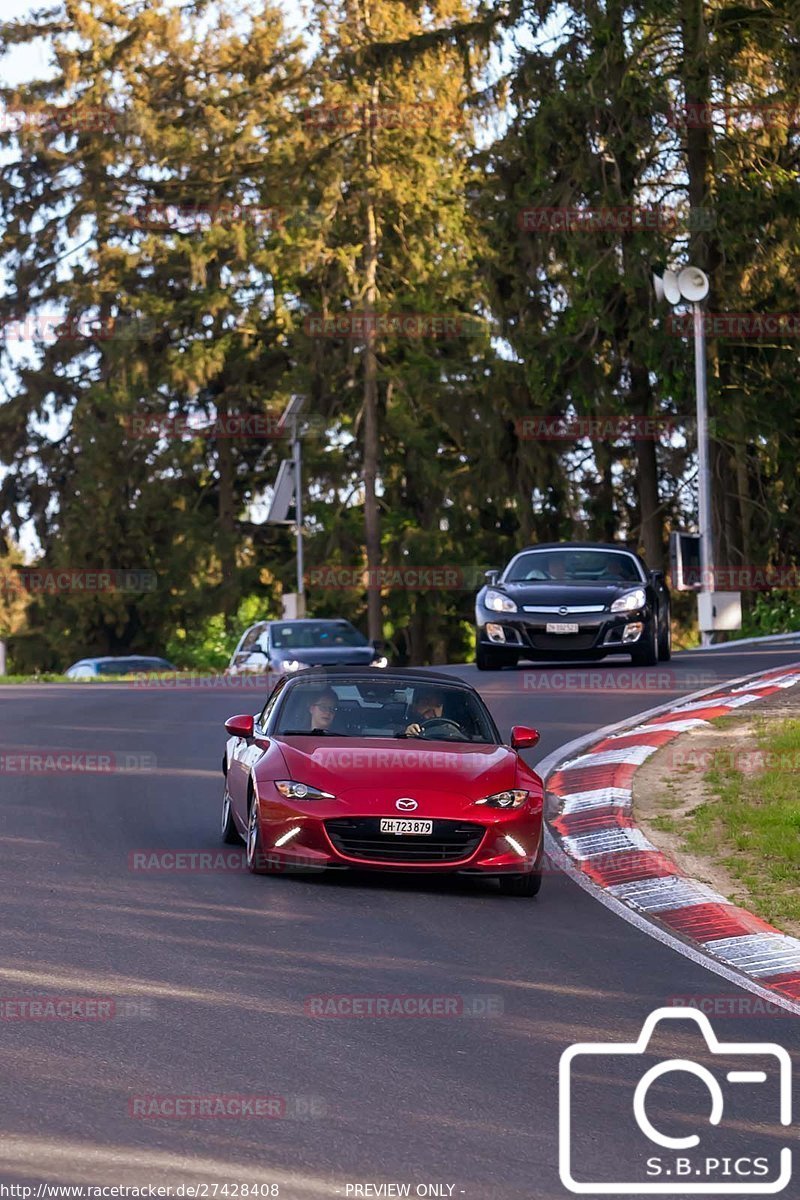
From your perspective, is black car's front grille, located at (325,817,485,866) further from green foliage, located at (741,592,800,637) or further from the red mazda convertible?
green foliage, located at (741,592,800,637)

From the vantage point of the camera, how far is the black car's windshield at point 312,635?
32406 millimetres

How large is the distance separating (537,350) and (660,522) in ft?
24.4

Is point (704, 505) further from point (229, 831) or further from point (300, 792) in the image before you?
point (300, 792)

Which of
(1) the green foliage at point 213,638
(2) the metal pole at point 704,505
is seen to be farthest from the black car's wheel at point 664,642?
(1) the green foliage at point 213,638

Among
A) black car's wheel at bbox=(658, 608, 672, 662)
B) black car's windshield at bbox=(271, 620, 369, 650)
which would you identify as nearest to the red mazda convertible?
black car's wheel at bbox=(658, 608, 672, 662)

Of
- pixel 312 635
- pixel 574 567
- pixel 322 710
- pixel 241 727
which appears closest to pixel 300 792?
pixel 322 710

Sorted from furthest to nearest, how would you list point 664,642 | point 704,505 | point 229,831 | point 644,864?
point 704,505, point 664,642, point 229,831, point 644,864

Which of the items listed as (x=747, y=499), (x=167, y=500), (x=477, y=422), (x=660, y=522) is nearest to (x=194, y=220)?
(x=167, y=500)

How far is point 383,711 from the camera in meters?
12.8

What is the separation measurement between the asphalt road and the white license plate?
1.26 feet

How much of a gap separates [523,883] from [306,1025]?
3893 mm

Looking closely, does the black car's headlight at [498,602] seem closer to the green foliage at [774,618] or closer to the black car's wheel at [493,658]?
the black car's wheel at [493,658]

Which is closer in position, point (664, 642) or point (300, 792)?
point (300, 792)

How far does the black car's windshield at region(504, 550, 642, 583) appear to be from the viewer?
83.6ft
